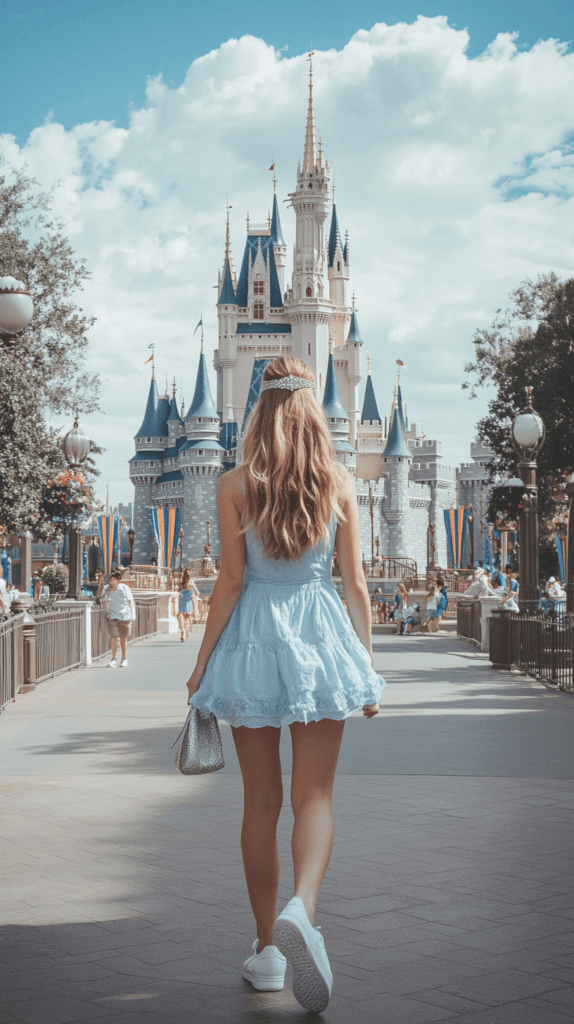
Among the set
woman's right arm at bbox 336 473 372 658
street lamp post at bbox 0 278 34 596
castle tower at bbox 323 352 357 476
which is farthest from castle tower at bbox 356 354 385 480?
woman's right arm at bbox 336 473 372 658

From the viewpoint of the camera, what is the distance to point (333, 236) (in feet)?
315

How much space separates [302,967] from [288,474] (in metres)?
1.28

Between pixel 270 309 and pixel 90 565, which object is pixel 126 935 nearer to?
pixel 90 565

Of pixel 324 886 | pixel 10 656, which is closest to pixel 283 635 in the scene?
pixel 324 886

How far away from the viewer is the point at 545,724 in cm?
891

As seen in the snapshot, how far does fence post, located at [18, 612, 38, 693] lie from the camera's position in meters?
11.5

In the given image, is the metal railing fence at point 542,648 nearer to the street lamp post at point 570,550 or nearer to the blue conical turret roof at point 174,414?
the street lamp post at point 570,550

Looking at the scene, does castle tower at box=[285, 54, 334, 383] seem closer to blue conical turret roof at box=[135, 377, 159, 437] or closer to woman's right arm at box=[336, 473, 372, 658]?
blue conical turret roof at box=[135, 377, 159, 437]

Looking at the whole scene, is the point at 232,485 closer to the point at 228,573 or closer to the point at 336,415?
the point at 228,573

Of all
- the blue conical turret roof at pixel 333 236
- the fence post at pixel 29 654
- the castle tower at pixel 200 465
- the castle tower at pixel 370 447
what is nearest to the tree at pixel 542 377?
the fence post at pixel 29 654

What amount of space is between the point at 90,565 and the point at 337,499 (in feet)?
221

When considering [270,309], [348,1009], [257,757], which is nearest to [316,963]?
[348,1009]

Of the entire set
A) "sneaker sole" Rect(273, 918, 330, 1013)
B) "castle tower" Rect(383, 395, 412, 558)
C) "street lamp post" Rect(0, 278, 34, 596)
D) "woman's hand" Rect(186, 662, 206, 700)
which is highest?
"castle tower" Rect(383, 395, 412, 558)

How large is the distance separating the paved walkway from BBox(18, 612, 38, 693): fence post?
3216 millimetres
